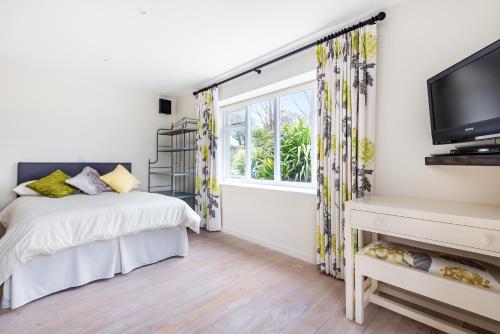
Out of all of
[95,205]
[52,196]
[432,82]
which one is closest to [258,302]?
[95,205]

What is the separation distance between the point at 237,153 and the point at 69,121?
2532 millimetres

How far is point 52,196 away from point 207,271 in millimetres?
2215

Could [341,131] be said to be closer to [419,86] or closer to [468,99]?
[419,86]

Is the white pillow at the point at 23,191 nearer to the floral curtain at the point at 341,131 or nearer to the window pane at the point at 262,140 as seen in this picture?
the window pane at the point at 262,140

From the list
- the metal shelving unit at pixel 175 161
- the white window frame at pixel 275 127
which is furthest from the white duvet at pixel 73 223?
the metal shelving unit at pixel 175 161

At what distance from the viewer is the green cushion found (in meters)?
Answer: 3.01

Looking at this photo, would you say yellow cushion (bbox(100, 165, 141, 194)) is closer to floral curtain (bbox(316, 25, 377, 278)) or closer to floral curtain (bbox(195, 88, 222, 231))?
floral curtain (bbox(195, 88, 222, 231))

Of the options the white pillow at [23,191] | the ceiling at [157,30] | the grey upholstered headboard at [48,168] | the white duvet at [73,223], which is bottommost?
the white duvet at [73,223]

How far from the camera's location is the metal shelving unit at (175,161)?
429 cm

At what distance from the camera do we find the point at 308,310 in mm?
1771

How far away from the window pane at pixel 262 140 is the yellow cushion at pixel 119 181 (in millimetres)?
1826

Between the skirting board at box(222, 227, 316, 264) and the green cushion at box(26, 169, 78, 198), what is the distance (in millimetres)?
2146

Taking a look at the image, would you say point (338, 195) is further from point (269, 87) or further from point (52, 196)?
point (52, 196)

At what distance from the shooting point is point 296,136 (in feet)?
9.90
